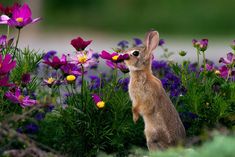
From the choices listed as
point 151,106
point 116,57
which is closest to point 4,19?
point 116,57

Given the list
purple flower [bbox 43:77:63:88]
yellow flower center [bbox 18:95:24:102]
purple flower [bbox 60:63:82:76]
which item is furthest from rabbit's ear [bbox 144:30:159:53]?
yellow flower center [bbox 18:95:24:102]

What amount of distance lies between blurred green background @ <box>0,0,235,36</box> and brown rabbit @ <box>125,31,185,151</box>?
16842 mm

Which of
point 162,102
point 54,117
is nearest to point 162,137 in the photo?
point 162,102

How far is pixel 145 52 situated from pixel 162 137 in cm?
70

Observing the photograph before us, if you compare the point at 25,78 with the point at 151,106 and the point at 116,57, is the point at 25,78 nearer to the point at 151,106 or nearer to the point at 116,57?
the point at 116,57

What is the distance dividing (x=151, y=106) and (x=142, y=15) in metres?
18.3

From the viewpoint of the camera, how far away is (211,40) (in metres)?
22.7

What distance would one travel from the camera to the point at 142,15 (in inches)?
949

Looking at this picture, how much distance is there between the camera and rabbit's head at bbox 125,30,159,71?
6047 mm

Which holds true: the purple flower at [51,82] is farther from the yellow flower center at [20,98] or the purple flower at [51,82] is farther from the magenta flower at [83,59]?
the yellow flower center at [20,98]

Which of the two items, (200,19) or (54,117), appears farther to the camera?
(200,19)

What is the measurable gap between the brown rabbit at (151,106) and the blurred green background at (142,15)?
663 inches

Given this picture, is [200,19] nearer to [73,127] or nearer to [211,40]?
[211,40]

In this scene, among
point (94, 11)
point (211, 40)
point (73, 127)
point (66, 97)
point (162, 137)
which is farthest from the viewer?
point (94, 11)
